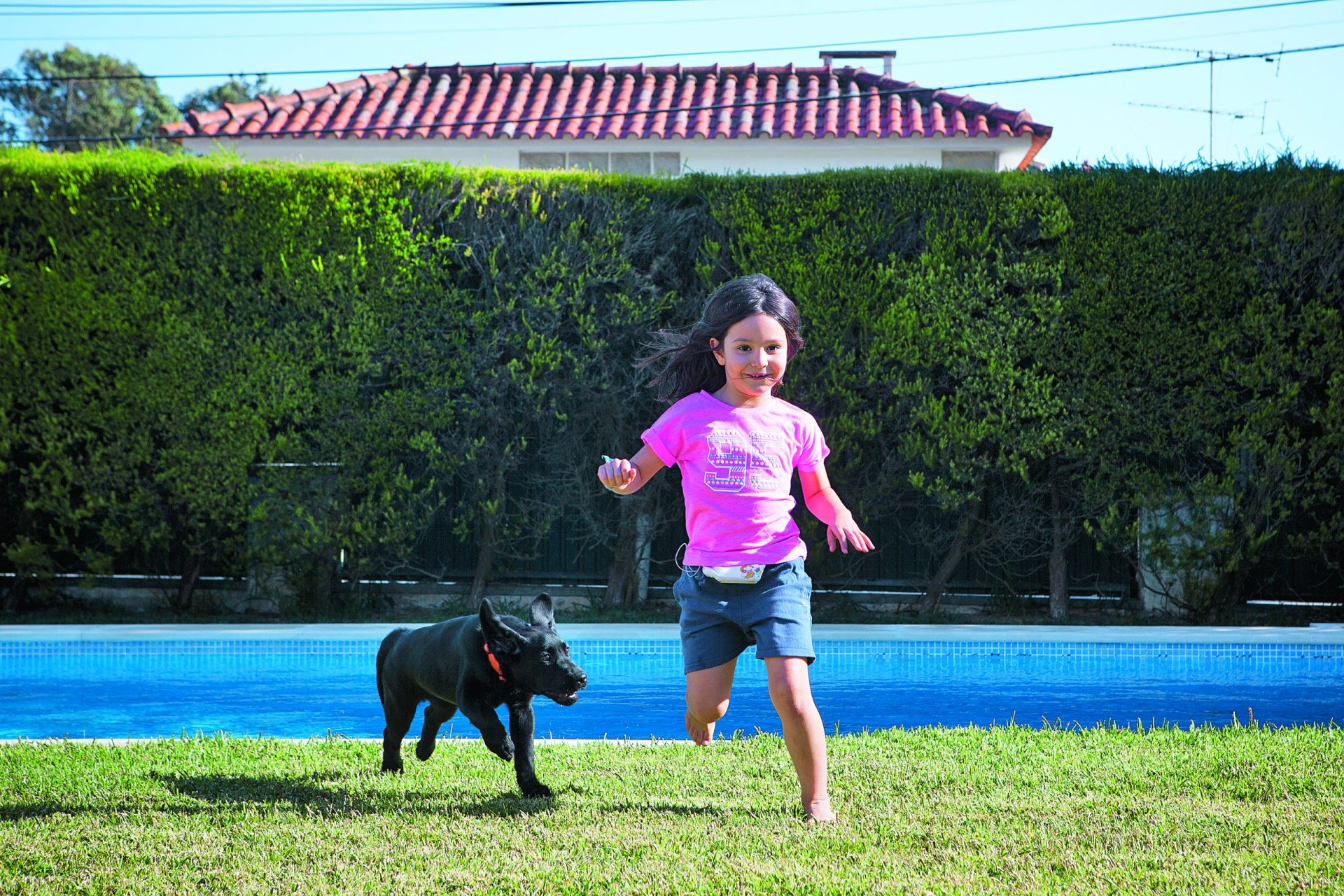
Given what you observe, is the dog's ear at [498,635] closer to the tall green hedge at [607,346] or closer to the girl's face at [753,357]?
the girl's face at [753,357]

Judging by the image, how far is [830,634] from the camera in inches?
335

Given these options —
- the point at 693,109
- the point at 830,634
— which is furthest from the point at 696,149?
the point at 830,634

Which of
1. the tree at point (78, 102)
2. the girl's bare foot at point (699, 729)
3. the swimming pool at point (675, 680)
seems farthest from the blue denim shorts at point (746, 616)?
the tree at point (78, 102)

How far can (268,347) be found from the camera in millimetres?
9820

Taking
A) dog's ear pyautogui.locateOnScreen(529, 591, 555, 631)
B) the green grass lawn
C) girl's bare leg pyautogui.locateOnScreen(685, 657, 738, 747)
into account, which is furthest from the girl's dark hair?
the green grass lawn

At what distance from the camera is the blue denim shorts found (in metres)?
3.90

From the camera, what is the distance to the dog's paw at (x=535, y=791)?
4027mm

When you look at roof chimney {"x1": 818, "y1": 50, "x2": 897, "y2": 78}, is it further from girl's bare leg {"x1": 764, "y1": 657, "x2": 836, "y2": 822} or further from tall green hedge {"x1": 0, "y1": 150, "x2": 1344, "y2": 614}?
girl's bare leg {"x1": 764, "y1": 657, "x2": 836, "y2": 822}

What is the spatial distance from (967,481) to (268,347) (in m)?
5.80

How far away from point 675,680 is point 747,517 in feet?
13.4

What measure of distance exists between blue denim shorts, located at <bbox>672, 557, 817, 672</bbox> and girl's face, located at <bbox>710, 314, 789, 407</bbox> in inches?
23.6

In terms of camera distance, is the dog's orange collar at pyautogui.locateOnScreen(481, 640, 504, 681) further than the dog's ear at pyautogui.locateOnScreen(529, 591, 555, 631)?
No

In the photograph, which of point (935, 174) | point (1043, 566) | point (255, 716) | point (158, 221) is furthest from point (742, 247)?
point (255, 716)

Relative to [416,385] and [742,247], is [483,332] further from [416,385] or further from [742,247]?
[742,247]
